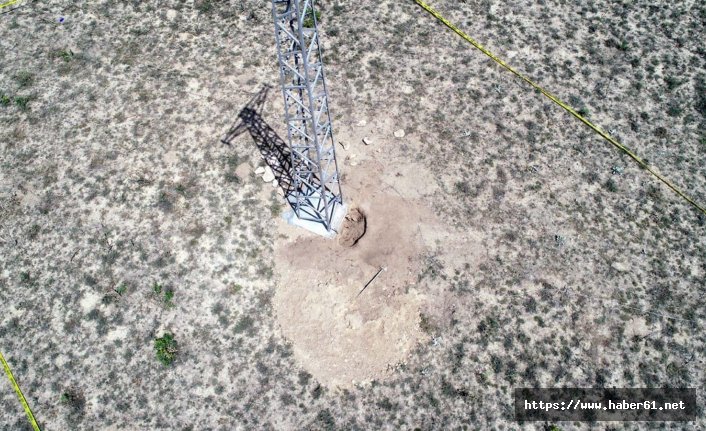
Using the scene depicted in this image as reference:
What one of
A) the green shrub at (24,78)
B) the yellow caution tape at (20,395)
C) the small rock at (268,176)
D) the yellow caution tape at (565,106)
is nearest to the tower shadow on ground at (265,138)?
the small rock at (268,176)

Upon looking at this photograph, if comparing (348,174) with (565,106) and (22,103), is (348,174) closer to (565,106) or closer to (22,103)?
(565,106)

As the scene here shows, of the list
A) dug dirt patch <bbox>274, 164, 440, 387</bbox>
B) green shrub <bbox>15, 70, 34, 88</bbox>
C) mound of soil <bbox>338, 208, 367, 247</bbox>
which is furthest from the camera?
green shrub <bbox>15, 70, 34, 88</bbox>

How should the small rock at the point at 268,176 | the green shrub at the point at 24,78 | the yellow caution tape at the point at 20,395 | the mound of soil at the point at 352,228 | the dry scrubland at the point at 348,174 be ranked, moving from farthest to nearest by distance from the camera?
1. the green shrub at the point at 24,78
2. the small rock at the point at 268,176
3. the mound of soil at the point at 352,228
4. the dry scrubland at the point at 348,174
5. the yellow caution tape at the point at 20,395

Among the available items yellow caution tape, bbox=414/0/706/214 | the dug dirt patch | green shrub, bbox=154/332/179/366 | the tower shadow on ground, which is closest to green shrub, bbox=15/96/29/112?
the tower shadow on ground

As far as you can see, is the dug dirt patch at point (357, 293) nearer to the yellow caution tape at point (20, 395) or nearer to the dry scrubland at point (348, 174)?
the dry scrubland at point (348, 174)

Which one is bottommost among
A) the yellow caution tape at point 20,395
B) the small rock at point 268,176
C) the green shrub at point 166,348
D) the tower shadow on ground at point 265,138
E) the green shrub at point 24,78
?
the yellow caution tape at point 20,395

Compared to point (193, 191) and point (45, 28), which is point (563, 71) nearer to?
→ point (193, 191)

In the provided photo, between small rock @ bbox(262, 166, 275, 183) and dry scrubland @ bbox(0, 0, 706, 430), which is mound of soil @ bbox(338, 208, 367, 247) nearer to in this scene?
dry scrubland @ bbox(0, 0, 706, 430)
